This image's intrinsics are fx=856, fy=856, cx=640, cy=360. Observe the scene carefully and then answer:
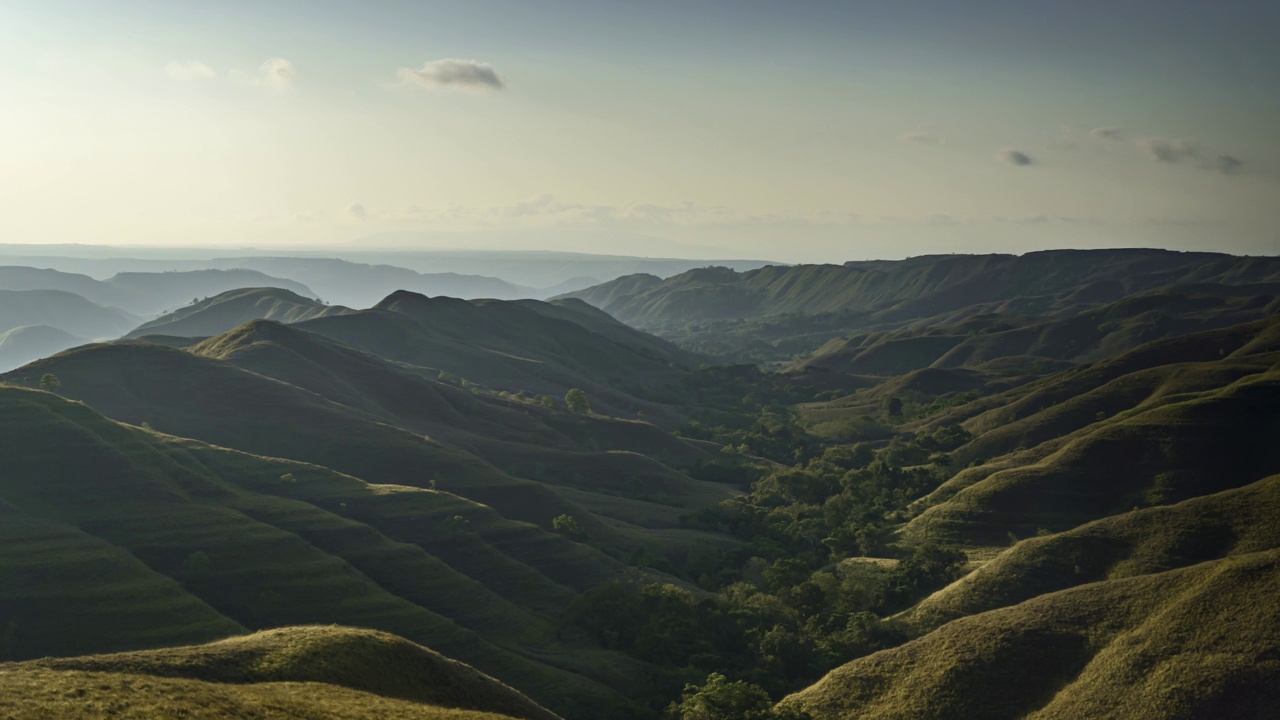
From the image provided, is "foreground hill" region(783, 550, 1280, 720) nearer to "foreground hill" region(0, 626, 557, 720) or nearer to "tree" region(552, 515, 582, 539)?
"foreground hill" region(0, 626, 557, 720)

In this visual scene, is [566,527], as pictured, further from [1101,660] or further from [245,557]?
[1101,660]

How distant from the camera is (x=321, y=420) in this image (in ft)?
473

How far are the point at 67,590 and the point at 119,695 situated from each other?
42.5m

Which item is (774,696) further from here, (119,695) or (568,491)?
(568,491)

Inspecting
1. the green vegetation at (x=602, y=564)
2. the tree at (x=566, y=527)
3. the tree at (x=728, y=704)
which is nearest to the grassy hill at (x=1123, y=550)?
the green vegetation at (x=602, y=564)

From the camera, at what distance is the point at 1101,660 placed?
226ft

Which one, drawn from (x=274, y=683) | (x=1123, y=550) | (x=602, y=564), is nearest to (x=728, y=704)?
(x=274, y=683)

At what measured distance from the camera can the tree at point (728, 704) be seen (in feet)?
227

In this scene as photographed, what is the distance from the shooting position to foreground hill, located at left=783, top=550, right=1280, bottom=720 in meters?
62.6

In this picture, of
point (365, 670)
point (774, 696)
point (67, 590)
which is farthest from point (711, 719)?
point (67, 590)

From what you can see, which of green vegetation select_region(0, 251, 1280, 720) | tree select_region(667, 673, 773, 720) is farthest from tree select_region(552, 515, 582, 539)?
tree select_region(667, 673, 773, 720)

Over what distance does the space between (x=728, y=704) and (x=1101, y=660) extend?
3020 centimetres

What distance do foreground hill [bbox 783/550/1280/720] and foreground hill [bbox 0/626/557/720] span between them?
30.4 meters

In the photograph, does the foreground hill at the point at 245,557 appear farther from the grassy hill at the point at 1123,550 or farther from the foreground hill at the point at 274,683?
the grassy hill at the point at 1123,550
